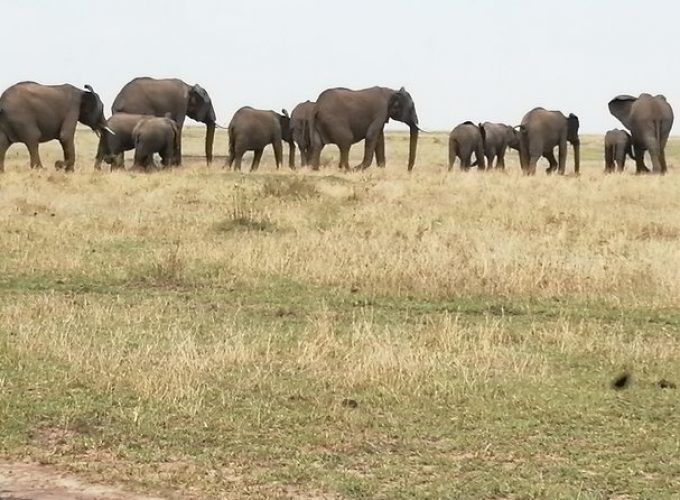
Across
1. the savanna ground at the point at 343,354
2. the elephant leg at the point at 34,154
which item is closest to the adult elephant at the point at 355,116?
the elephant leg at the point at 34,154

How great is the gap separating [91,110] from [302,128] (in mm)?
9408

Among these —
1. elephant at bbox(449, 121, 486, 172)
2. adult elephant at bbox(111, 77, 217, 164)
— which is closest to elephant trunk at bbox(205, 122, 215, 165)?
adult elephant at bbox(111, 77, 217, 164)

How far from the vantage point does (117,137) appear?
31703 millimetres

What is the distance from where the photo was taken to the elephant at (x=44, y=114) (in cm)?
2869

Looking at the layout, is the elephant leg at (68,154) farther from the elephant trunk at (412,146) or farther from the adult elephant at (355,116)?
the elephant trunk at (412,146)

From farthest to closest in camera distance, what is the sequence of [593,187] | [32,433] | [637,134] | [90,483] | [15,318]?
1. [637,134]
2. [593,187]
3. [15,318]
4. [32,433]
5. [90,483]

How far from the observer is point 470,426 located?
6477mm

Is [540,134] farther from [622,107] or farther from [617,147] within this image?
[617,147]

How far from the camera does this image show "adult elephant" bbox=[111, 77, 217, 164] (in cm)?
3469

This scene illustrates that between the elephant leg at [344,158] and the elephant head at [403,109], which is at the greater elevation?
the elephant head at [403,109]

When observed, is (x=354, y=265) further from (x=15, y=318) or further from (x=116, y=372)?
(x=116, y=372)

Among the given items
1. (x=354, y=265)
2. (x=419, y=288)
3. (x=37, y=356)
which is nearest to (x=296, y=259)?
(x=354, y=265)

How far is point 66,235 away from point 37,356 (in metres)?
7.35

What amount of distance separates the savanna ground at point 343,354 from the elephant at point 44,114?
482 inches
